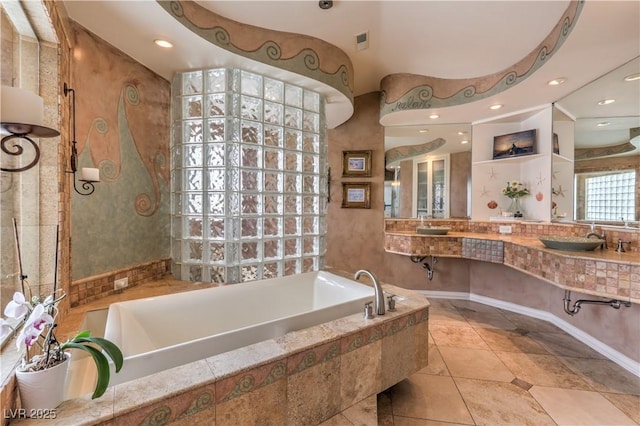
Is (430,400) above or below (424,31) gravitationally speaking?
below

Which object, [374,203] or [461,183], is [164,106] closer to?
[374,203]

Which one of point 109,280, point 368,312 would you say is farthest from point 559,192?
point 109,280

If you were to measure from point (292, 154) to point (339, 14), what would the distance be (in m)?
1.06

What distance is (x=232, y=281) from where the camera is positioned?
2186 millimetres

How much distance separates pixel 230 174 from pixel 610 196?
3033 millimetres

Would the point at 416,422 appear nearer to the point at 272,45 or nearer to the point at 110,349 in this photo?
the point at 110,349

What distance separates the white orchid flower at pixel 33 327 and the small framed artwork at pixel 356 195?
10.1 feet

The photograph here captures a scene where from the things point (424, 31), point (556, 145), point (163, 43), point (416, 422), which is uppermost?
point (424, 31)

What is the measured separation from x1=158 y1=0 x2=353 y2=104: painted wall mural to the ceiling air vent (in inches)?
6.6

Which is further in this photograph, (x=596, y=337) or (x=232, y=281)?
(x=596, y=337)

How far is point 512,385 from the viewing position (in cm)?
190

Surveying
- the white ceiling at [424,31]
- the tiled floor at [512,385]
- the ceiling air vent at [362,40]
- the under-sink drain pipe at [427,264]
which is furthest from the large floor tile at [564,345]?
the ceiling air vent at [362,40]

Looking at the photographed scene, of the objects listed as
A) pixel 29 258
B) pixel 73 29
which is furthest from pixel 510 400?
pixel 73 29

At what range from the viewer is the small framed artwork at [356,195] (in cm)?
362
